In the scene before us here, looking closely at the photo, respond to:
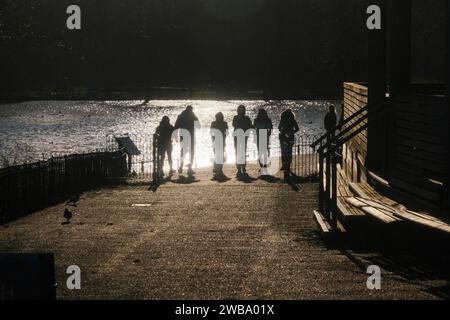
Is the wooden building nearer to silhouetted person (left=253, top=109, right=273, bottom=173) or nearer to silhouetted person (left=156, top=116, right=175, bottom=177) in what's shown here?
silhouetted person (left=253, top=109, right=273, bottom=173)

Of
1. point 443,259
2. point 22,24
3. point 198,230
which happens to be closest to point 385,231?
point 443,259

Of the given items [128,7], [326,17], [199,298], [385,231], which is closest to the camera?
[199,298]

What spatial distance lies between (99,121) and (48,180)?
89.9 m

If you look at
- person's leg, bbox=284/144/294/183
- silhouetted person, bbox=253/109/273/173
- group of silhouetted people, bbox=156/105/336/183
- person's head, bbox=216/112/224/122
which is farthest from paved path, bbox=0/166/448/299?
person's head, bbox=216/112/224/122

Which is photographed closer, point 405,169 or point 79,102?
point 405,169

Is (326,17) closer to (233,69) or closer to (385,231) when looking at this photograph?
(233,69)

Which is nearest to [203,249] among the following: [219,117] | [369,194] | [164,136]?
[369,194]

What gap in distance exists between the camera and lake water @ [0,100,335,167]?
70062 mm

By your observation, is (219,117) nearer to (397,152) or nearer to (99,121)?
(397,152)

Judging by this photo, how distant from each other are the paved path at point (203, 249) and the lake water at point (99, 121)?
111ft

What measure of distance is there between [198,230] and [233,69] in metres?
114

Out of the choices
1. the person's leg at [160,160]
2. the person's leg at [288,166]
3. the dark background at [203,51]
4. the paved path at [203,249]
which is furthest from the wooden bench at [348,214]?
the dark background at [203,51]

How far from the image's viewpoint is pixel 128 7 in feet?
→ 469

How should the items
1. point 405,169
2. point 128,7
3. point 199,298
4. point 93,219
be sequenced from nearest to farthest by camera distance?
point 199,298, point 405,169, point 93,219, point 128,7
